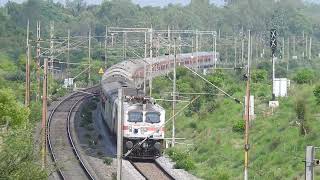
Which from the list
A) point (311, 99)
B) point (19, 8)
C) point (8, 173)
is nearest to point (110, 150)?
point (311, 99)

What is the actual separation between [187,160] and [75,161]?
16.6 ft

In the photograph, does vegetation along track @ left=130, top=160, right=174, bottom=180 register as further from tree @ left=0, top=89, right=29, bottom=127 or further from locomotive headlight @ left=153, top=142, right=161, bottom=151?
tree @ left=0, top=89, right=29, bottom=127

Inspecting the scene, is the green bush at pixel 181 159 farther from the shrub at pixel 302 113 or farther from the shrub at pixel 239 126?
the shrub at pixel 302 113

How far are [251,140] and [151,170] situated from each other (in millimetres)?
5462

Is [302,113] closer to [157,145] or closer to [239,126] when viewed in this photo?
[239,126]

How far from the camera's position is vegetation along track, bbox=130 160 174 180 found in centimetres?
3234

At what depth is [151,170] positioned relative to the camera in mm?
34125

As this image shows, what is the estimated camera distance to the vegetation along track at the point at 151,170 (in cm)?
3234

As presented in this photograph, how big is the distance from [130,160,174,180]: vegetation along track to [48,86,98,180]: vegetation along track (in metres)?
2.32

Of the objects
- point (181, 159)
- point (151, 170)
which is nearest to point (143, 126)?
point (151, 170)

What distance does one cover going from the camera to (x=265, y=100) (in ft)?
153

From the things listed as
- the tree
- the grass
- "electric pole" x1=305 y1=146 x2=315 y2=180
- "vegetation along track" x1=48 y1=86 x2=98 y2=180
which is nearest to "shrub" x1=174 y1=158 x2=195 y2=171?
the grass

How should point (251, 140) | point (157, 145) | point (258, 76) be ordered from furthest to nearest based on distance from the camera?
point (258, 76), point (251, 140), point (157, 145)

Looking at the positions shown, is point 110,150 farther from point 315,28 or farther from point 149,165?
point 315,28
